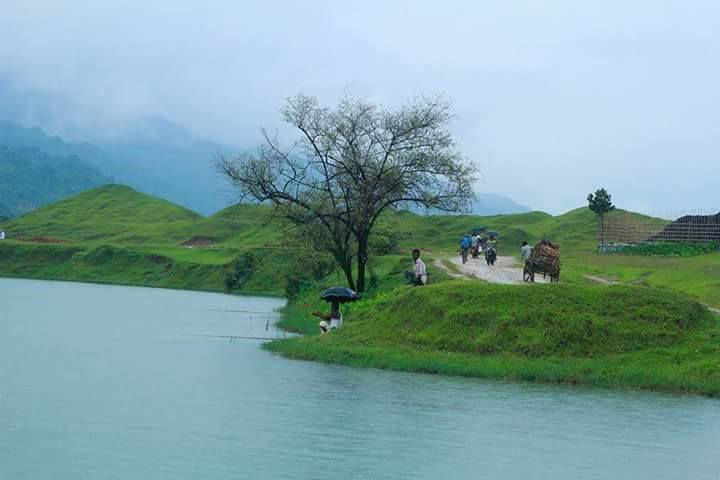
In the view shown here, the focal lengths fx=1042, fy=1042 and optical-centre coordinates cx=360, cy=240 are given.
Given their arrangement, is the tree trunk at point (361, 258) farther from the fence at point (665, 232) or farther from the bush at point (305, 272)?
the fence at point (665, 232)

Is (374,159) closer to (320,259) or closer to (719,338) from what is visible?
(320,259)

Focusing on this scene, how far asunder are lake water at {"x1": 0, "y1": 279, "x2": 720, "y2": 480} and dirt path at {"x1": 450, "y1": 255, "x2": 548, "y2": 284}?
13627mm

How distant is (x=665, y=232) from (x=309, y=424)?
168ft

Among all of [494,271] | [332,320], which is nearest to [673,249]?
[494,271]

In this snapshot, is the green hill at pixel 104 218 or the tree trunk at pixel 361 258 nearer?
the tree trunk at pixel 361 258

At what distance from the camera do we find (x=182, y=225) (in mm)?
128500

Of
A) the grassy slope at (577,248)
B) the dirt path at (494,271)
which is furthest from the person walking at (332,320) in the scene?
the grassy slope at (577,248)

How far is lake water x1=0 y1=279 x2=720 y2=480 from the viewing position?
55.4 ft

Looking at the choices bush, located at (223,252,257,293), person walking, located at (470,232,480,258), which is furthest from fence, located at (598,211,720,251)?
bush, located at (223,252,257,293)

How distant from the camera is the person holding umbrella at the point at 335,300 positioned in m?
33.7

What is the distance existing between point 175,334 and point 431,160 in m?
13.6

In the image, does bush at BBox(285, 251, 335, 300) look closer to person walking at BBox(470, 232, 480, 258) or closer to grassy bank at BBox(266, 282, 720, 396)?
person walking at BBox(470, 232, 480, 258)

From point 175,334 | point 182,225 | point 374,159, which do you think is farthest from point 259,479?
point 182,225

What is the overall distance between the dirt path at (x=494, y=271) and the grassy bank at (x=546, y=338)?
380 inches
